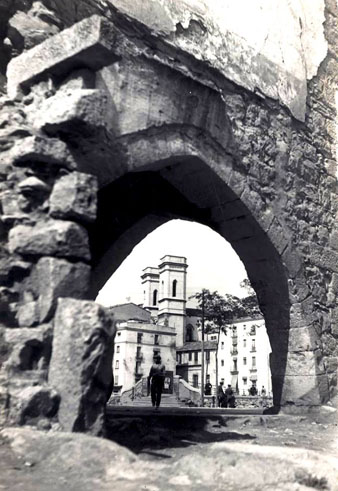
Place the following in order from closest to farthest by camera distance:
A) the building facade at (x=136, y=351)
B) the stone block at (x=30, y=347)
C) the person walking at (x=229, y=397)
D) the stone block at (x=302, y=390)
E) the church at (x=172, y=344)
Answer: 1. the stone block at (x=30, y=347)
2. the stone block at (x=302, y=390)
3. the person walking at (x=229, y=397)
4. the building facade at (x=136, y=351)
5. the church at (x=172, y=344)

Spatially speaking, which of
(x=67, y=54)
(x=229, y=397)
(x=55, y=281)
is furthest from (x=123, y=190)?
(x=229, y=397)

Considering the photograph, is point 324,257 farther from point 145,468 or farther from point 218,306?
point 218,306

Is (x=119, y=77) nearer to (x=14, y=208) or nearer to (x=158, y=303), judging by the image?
(x=14, y=208)

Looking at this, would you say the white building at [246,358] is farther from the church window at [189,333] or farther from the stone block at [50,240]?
the stone block at [50,240]

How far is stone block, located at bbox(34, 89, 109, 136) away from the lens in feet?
10.5

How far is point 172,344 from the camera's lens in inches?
1756

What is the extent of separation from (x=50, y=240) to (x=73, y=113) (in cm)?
78

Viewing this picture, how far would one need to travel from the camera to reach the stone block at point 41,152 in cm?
313

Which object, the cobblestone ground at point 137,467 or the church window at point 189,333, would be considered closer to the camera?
the cobblestone ground at point 137,467

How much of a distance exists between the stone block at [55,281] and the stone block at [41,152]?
0.62 m

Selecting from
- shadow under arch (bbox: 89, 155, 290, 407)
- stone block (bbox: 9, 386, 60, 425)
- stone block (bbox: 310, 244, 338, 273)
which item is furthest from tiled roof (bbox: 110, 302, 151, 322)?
stone block (bbox: 9, 386, 60, 425)

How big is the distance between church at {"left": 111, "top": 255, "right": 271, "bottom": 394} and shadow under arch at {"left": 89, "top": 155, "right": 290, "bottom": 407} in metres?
27.2

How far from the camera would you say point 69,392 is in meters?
2.77

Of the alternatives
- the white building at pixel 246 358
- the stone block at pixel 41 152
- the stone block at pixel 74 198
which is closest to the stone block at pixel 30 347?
the stone block at pixel 74 198
